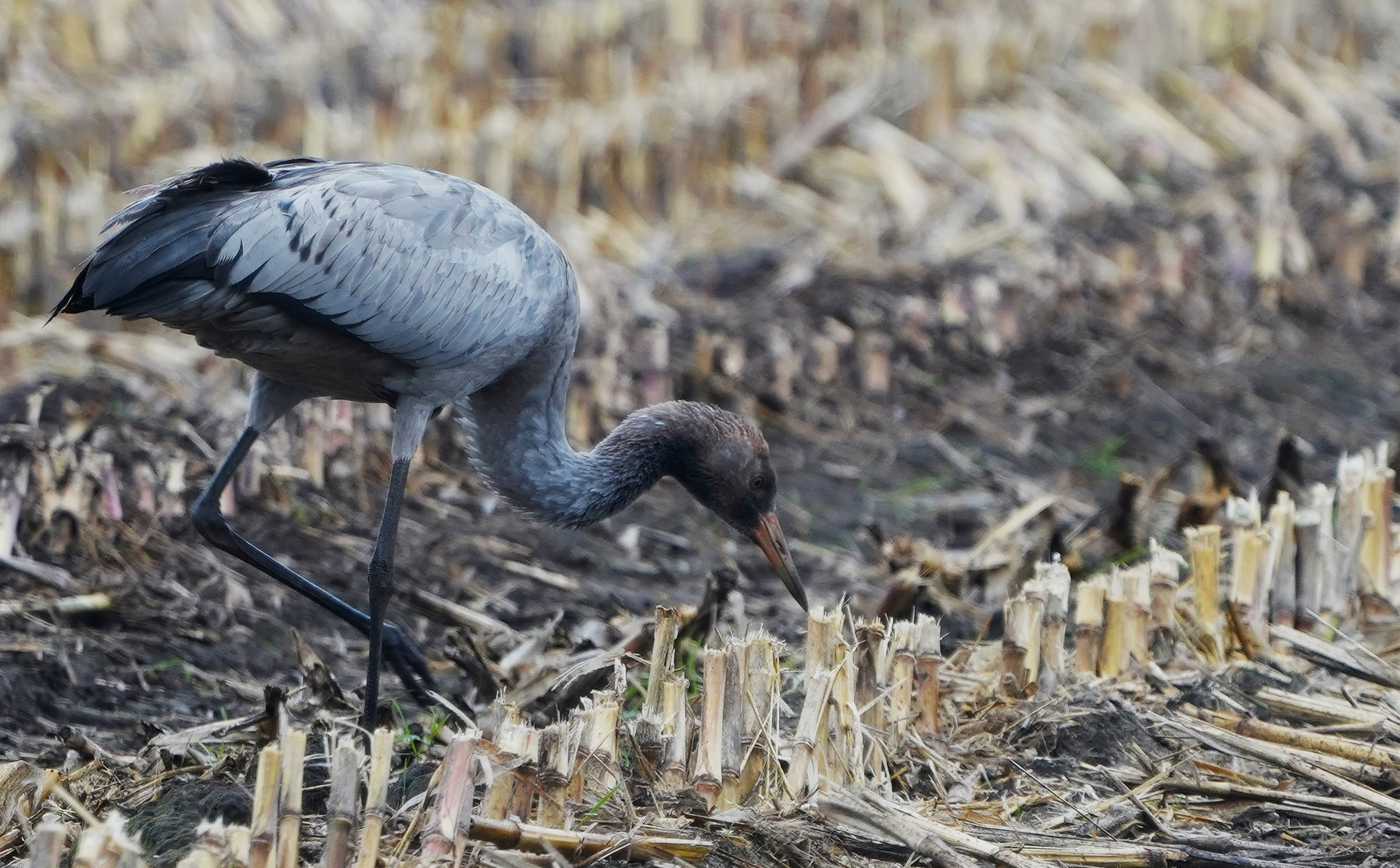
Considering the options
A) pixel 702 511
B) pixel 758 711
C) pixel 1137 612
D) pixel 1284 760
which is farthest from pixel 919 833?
→ pixel 702 511

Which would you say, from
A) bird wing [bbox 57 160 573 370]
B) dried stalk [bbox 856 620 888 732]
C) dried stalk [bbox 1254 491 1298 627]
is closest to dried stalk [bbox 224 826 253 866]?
dried stalk [bbox 856 620 888 732]

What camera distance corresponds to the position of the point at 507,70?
12.4 m

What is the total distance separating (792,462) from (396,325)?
126 inches

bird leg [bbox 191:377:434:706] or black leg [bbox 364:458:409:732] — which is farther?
bird leg [bbox 191:377:434:706]

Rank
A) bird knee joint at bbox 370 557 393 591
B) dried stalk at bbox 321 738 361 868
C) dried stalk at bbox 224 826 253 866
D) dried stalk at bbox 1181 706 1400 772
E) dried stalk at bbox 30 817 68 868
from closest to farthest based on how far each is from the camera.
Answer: dried stalk at bbox 30 817 68 868
dried stalk at bbox 224 826 253 866
dried stalk at bbox 321 738 361 868
dried stalk at bbox 1181 706 1400 772
bird knee joint at bbox 370 557 393 591

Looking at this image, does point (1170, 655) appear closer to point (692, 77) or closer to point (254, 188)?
point (254, 188)

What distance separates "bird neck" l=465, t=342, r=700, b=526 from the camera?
551cm

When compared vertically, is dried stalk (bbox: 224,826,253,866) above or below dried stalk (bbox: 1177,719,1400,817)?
below

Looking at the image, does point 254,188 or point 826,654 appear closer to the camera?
point 826,654

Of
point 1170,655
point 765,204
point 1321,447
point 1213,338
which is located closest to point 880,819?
point 1170,655

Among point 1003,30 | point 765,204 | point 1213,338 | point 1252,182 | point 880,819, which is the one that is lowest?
point 880,819

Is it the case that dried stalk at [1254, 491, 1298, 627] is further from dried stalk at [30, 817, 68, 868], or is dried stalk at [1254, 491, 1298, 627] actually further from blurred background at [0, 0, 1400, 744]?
dried stalk at [30, 817, 68, 868]

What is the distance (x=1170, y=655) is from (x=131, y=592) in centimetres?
340

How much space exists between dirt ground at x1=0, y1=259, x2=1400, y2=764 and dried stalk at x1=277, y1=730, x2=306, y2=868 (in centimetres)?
127
